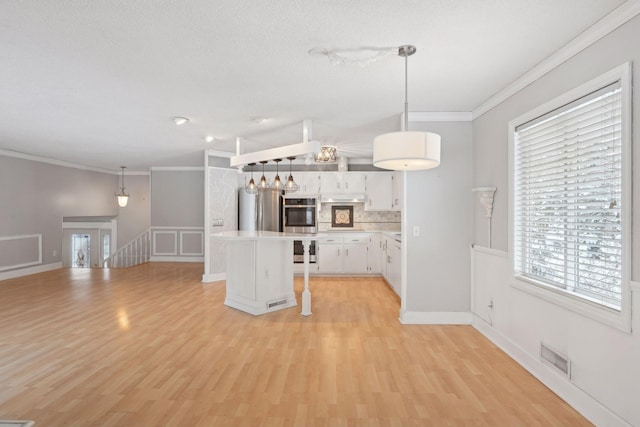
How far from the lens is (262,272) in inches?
179

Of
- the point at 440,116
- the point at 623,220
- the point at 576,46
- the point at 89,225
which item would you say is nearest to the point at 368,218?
the point at 440,116

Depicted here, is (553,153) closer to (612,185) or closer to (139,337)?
(612,185)

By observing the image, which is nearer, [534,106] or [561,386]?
[561,386]

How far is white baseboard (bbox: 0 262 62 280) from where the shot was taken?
666 centimetres

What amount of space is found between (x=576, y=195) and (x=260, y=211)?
560 centimetres

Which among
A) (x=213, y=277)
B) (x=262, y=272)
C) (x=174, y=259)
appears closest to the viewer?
(x=262, y=272)

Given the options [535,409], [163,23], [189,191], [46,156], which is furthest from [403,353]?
[46,156]

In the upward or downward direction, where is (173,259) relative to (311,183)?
downward

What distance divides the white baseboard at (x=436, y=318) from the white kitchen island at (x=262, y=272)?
1250 millimetres

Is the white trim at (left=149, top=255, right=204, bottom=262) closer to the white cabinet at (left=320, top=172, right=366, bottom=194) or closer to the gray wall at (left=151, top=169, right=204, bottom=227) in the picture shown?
the gray wall at (left=151, top=169, right=204, bottom=227)

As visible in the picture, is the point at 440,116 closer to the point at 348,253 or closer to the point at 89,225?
the point at 348,253

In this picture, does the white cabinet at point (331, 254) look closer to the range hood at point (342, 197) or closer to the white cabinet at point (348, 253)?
the white cabinet at point (348, 253)

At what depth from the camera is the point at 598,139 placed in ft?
7.27

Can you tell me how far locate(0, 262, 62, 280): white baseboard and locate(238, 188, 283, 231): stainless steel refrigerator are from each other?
4398 millimetres
